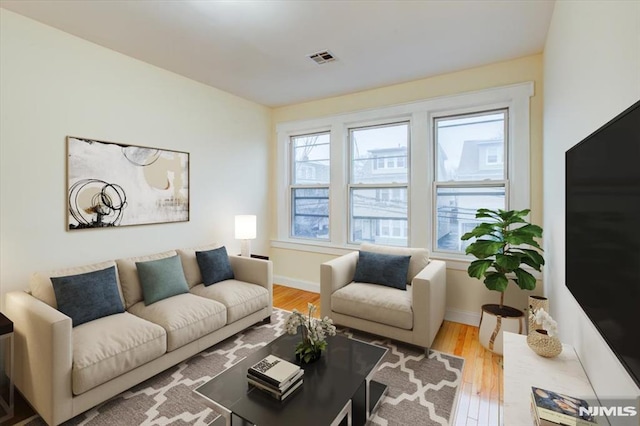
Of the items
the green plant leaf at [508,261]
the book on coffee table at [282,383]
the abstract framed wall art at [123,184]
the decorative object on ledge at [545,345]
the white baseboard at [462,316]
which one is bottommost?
the white baseboard at [462,316]

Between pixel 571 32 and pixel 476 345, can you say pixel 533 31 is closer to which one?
pixel 571 32

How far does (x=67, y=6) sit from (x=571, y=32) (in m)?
3.43

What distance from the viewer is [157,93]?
3.21 metres

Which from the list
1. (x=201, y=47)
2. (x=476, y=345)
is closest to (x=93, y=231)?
(x=201, y=47)

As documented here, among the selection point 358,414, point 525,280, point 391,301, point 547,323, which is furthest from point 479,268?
point 358,414

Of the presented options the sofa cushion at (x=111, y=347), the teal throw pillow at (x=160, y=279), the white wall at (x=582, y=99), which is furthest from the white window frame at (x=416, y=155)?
the sofa cushion at (x=111, y=347)

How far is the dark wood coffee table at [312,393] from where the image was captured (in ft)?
4.71

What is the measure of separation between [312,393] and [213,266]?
1956 millimetres

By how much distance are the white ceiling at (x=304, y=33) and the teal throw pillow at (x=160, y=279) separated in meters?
2.03

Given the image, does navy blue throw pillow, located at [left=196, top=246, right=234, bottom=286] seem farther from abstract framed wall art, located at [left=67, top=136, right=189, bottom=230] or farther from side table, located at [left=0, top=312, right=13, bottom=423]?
side table, located at [left=0, top=312, right=13, bottom=423]

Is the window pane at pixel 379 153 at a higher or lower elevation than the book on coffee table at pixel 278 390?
higher

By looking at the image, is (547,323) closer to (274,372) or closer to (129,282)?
(274,372)

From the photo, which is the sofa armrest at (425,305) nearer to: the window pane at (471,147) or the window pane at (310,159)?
the window pane at (471,147)

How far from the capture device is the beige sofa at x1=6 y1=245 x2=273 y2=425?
1.73 metres
